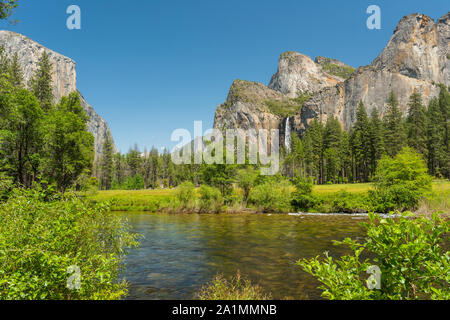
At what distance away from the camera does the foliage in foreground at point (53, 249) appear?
210 inches

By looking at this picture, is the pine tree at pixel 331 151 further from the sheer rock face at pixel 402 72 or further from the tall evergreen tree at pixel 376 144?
the sheer rock face at pixel 402 72

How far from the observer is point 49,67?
50.5m

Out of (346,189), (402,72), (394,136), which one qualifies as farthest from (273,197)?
(402,72)

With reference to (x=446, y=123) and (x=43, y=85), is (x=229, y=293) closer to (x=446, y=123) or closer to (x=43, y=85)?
(x=43, y=85)

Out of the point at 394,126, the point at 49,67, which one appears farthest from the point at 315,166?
the point at 49,67

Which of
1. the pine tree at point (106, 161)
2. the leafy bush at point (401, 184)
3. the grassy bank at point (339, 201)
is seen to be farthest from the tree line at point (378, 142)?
the pine tree at point (106, 161)

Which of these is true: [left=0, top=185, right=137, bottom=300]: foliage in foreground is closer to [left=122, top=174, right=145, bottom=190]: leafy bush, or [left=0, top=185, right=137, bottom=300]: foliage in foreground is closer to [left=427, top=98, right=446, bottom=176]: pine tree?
[left=427, top=98, right=446, bottom=176]: pine tree

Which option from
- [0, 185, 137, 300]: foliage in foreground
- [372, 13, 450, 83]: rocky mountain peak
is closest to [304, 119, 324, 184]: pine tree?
[0, 185, 137, 300]: foliage in foreground

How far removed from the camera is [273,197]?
46781mm
